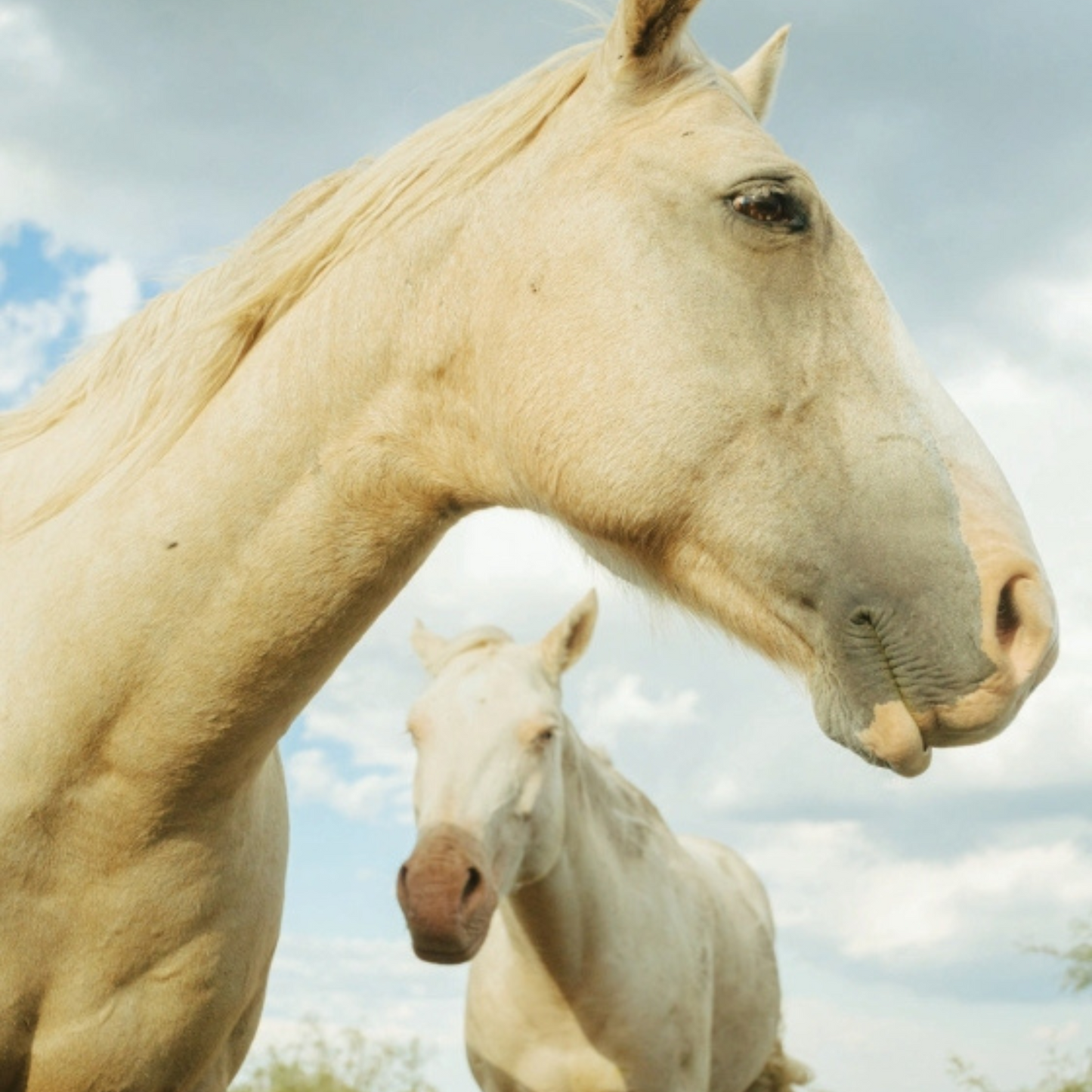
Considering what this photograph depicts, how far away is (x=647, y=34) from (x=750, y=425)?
0.87 metres

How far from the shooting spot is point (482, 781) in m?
5.62

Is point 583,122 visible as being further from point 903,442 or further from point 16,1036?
point 16,1036

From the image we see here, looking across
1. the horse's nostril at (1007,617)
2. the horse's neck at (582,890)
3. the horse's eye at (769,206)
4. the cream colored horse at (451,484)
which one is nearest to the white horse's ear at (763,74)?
the cream colored horse at (451,484)

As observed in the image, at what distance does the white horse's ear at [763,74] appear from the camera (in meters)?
3.29

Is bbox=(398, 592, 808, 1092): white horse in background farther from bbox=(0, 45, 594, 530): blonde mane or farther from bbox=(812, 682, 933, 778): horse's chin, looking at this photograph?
bbox=(812, 682, 933, 778): horse's chin

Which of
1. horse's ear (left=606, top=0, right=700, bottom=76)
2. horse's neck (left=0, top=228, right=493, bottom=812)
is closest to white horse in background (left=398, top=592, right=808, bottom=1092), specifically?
horse's neck (left=0, top=228, right=493, bottom=812)

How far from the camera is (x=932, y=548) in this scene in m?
2.36

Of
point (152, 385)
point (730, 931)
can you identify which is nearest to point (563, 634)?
point (730, 931)

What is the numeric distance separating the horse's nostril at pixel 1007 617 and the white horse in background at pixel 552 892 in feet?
9.90

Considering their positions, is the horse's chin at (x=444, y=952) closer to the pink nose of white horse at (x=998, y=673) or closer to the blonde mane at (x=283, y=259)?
the blonde mane at (x=283, y=259)

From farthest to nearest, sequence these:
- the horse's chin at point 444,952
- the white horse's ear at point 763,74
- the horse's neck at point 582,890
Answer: the horse's neck at point 582,890
the horse's chin at point 444,952
the white horse's ear at point 763,74

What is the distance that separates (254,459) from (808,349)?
44.8 inches

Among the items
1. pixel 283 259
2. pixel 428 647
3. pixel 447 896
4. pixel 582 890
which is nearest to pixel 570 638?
pixel 428 647

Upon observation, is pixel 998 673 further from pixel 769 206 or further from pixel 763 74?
pixel 763 74
